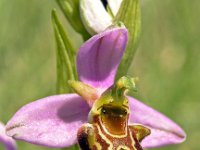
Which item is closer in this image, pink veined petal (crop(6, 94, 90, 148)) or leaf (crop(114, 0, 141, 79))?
pink veined petal (crop(6, 94, 90, 148))

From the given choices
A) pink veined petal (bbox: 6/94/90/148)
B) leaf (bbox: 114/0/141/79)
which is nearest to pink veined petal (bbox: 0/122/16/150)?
pink veined petal (bbox: 6/94/90/148)

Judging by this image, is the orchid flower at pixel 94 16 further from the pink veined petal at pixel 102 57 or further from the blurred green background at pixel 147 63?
the blurred green background at pixel 147 63

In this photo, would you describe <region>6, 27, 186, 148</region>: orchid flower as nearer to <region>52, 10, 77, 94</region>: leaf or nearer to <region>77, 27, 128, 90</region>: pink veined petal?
<region>77, 27, 128, 90</region>: pink veined petal

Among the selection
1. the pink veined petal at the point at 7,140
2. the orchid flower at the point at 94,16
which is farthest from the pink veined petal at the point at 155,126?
the pink veined petal at the point at 7,140

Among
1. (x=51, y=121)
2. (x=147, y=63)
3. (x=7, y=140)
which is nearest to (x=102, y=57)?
(x=51, y=121)

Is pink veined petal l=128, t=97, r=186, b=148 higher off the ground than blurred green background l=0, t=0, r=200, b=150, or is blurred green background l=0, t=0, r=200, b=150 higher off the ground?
pink veined petal l=128, t=97, r=186, b=148

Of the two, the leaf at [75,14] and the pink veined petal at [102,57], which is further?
the leaf at [75,14]

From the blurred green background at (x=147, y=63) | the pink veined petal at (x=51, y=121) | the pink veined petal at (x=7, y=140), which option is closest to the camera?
the pink veined petal at (x=51, y=121)

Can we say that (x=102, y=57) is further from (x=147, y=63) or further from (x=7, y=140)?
(x=147, y=63)

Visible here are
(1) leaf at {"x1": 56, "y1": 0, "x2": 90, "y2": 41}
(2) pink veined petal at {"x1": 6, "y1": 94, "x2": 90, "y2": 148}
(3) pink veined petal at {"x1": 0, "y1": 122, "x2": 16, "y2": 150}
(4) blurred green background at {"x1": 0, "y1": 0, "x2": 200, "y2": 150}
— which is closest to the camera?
(2) pink veined petal at {"x1": 6, "y1": 94, "x2": 90, "y2": 148}
